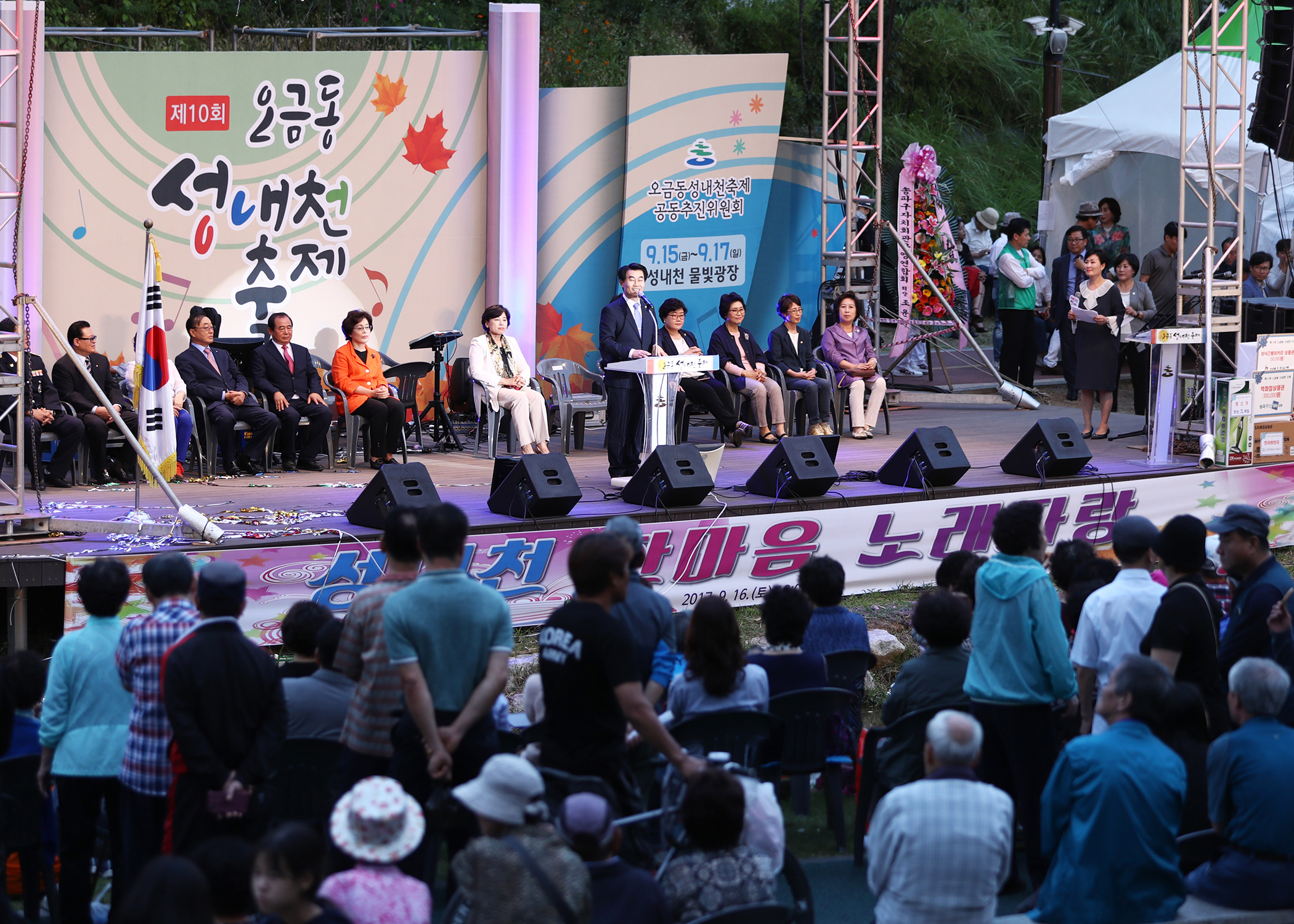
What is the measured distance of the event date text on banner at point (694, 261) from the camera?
445 inches

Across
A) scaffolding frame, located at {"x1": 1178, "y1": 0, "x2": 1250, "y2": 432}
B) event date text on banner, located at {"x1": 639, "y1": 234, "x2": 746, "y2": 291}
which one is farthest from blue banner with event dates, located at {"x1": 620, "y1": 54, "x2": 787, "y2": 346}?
scaffolding frame, located at {"x1": 1178, "y1": 0, "x2": 1250, "y2": 432}

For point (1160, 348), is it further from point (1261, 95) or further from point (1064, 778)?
point (1064, 778)

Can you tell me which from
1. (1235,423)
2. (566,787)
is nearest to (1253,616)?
(566,787)

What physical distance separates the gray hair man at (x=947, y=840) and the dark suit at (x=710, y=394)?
681 centimetres

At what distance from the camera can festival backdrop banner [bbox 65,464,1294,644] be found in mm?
7008

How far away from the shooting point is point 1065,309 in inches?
529

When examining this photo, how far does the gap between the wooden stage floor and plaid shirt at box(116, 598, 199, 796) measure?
118 inches

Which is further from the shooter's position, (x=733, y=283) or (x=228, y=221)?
(x=733, y=283)

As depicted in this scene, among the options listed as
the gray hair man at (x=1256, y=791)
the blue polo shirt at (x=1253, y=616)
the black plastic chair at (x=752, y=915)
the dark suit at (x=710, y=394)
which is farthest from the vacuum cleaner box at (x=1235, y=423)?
the black plastic chair at (x=752, y=915)

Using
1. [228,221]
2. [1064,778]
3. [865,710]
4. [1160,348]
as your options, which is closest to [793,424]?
[1160,348]

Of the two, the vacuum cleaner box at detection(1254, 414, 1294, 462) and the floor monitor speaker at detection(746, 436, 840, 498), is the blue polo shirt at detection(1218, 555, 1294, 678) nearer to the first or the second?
the floor monitor speaker at detection(746, 436, 840, 498)

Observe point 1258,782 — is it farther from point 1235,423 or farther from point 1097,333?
point 1097,333

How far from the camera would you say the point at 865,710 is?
Result: 747cm

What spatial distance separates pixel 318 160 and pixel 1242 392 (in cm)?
631
